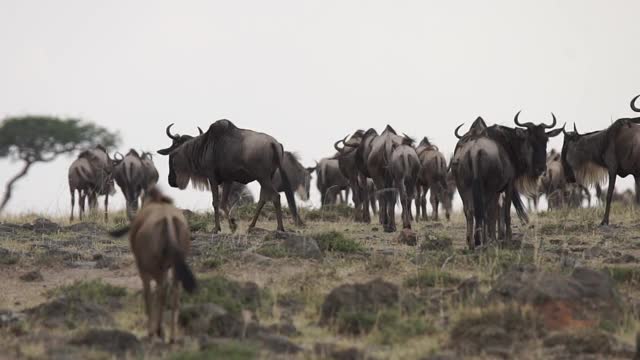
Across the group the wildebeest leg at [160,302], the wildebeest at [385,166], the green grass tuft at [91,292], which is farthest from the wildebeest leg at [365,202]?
the wildebeest leg at [160,302]

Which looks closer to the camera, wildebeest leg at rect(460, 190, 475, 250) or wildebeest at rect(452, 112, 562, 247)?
wildebeest at rect(452, 112, 562, 247)

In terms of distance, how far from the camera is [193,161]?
1778 cm

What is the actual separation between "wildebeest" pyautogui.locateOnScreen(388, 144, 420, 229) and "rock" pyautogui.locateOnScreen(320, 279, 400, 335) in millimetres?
7941

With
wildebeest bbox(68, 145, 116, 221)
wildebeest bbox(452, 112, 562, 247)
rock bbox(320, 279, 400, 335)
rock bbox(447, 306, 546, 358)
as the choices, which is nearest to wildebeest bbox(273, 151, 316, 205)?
wildebeest bbox(68, 145, 116, 221)

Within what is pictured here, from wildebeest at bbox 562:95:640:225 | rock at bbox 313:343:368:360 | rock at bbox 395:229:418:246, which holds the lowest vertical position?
rock at bbox 313:343:368:360

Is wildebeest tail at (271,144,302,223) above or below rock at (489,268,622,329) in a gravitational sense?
above

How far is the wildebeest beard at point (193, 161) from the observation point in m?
17.5

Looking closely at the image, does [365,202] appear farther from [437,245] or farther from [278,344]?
[278,344]

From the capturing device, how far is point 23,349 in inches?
313

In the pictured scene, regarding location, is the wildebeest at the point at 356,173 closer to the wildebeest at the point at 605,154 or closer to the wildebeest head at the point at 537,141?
the wildebeest at the point at 605,154

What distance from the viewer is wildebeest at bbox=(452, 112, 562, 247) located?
13312 millimetres

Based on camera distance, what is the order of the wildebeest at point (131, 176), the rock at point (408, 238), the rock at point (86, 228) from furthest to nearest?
the wildebeest at point (131, 176) → the rock at point (86, 228) → the rock at point (408, 238)

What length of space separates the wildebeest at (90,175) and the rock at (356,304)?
49.2 feet

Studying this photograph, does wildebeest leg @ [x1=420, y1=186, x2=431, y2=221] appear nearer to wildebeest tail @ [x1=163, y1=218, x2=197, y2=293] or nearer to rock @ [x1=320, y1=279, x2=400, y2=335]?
rock @ [x1=320, y1=279, x2=400, y2=335]
